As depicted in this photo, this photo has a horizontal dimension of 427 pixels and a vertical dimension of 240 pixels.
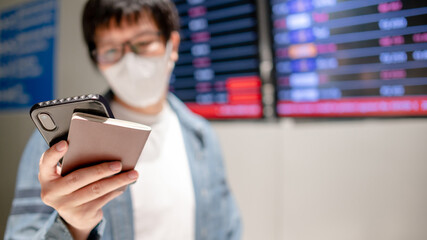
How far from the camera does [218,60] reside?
1.18 metres

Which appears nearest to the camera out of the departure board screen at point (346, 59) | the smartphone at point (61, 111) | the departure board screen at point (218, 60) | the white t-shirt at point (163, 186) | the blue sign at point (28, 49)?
the smartphone at point (61, 111)

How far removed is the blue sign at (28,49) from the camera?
0.43 metres

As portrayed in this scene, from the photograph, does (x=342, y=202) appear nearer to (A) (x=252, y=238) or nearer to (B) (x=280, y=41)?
(A) (x=252, y=238)

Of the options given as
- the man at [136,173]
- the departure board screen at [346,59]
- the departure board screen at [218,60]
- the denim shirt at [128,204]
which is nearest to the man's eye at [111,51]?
the man at [136,173]

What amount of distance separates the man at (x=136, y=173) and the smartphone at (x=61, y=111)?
0.06 ft

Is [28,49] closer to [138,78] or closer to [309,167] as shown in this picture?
[138,78]

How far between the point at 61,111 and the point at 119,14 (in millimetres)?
274

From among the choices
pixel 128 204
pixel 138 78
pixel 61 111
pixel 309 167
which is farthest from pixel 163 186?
pixel 309 167

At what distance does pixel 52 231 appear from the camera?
1.31ft

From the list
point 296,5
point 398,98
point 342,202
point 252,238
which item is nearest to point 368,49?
point 398,98

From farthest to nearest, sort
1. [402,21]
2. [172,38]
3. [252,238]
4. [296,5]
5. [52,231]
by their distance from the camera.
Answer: [252,238]
[296,5]
[172,38]
[402,21]
[52,231]

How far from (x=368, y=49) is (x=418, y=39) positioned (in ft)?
1.16

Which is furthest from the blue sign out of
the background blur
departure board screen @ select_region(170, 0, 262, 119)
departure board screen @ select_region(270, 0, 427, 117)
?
departure board screen @ select_region(170, 0, 262, 119)

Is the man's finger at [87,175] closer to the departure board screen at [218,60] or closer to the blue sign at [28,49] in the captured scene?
the blue sign at [28,49]
